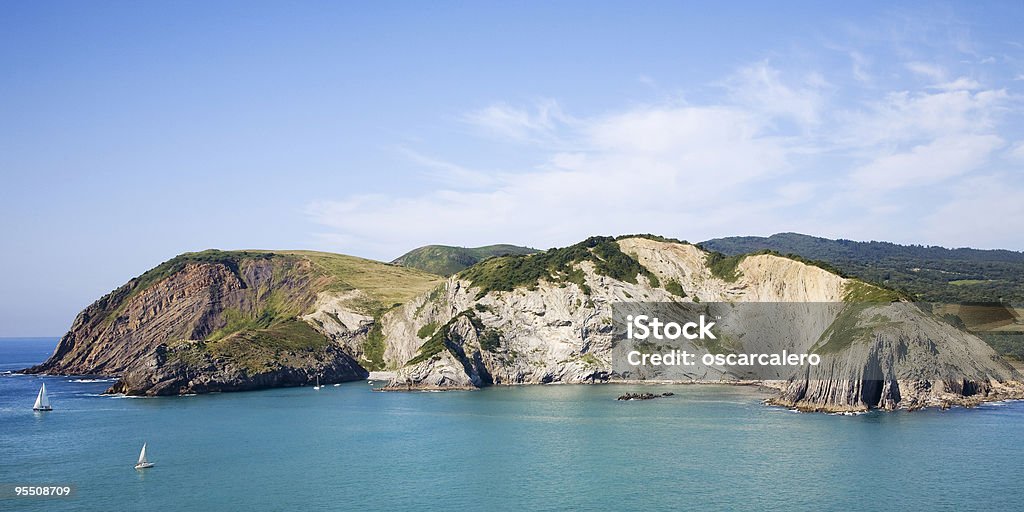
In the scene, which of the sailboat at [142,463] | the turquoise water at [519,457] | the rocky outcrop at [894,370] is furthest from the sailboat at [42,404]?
the rocky outcrop at [894,370]

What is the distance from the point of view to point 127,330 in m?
196

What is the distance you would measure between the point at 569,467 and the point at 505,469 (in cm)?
587

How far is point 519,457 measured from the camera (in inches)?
2918

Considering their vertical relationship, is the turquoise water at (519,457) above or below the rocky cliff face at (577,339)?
below

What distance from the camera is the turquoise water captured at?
2280 inches

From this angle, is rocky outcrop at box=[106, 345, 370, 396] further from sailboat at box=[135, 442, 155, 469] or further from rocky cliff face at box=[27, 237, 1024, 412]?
sailboat at box=[135, 442, 155, 469]

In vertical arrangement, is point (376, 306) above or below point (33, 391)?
above

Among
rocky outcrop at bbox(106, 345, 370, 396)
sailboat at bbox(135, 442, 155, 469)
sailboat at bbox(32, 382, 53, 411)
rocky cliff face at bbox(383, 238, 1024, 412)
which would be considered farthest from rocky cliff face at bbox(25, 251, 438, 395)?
sailboat at bbox(135, 442, 155, 469)

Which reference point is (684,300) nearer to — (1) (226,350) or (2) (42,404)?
(1) (226,350)

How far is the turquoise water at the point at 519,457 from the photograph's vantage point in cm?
5791

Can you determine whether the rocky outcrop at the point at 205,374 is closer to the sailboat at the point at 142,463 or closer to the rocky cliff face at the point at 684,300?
the rocky cliff face at the point at 684,300

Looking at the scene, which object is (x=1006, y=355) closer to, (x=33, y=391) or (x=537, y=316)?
(x=537, y=316)

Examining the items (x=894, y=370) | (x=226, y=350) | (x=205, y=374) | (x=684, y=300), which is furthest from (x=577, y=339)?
(x=205, y=374)

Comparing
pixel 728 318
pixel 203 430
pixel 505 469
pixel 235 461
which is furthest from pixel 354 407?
pixel 728 318
